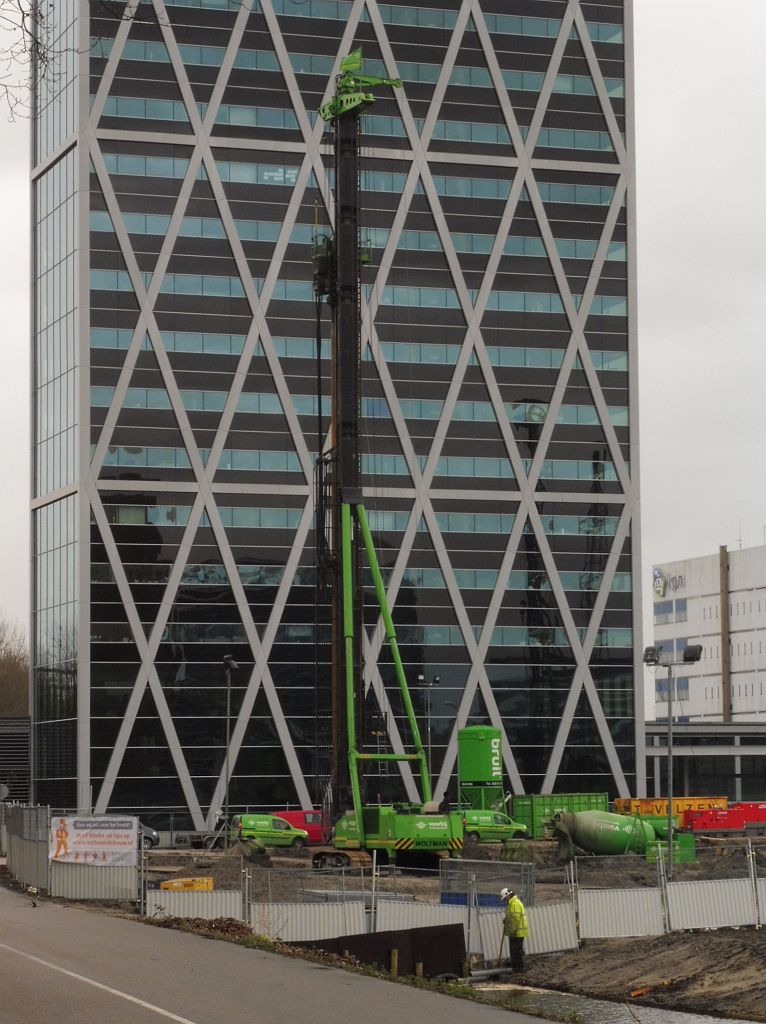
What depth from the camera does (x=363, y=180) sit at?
102062 mm

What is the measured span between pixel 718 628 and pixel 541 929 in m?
157

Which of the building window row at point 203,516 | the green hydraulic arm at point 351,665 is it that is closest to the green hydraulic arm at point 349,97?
the green hydraulic arm at point 351,665

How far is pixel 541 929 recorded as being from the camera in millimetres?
33469

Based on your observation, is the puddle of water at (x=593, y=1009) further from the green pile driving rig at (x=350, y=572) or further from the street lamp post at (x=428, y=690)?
the street lamp post at (x=428, y=690)

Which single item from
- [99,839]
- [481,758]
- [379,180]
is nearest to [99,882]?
[99,839]

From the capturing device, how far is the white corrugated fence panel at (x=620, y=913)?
3428 centimetres

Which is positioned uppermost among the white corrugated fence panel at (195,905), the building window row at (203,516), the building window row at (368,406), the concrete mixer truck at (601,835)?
the building window row at (368,406)

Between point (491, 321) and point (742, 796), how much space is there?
38627mm

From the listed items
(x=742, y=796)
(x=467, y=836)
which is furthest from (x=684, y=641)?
(x=467, y=836)

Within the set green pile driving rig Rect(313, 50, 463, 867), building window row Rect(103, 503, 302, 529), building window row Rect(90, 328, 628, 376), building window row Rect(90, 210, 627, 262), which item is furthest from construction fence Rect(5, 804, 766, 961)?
building window row Rect(90, 210, 627, 262)

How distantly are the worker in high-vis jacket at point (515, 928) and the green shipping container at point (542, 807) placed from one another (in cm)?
4935

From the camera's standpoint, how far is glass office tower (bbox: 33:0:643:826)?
9575cm

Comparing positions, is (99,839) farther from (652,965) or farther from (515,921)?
(652,965)

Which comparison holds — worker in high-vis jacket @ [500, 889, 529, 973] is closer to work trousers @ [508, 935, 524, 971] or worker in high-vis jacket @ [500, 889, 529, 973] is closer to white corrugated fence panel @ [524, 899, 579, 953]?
work trousers @ [508, 935, 524, 971]
